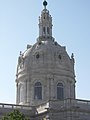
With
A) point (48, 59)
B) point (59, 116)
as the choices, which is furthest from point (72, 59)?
point (59, 116)

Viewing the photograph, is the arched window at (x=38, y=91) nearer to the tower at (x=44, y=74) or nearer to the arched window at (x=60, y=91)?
the tower at (x=44, y=74)

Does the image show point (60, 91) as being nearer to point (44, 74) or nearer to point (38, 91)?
point (38, 91)

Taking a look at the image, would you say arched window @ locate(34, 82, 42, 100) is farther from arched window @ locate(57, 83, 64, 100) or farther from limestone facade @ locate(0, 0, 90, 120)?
arched window @ locate(57, 83, 64, 100)

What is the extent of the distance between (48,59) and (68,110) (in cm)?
1623

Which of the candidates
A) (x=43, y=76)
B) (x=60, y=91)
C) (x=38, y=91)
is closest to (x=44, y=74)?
(x=43, y=76)

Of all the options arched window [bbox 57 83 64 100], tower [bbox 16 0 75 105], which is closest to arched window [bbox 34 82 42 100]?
tower [bbox 16 0 75 105]

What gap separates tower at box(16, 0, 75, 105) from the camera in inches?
2881

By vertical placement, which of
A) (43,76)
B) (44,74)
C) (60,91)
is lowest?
(60,91)

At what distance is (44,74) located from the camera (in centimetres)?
7419

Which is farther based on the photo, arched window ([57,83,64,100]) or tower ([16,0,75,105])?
arched window ([57,83,64,100])

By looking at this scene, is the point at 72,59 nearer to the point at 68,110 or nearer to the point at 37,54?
the point at 37,54

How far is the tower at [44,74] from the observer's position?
73.2m

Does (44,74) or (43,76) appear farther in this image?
(44,74)

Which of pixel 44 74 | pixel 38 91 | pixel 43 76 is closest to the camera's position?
pixel 38 91
